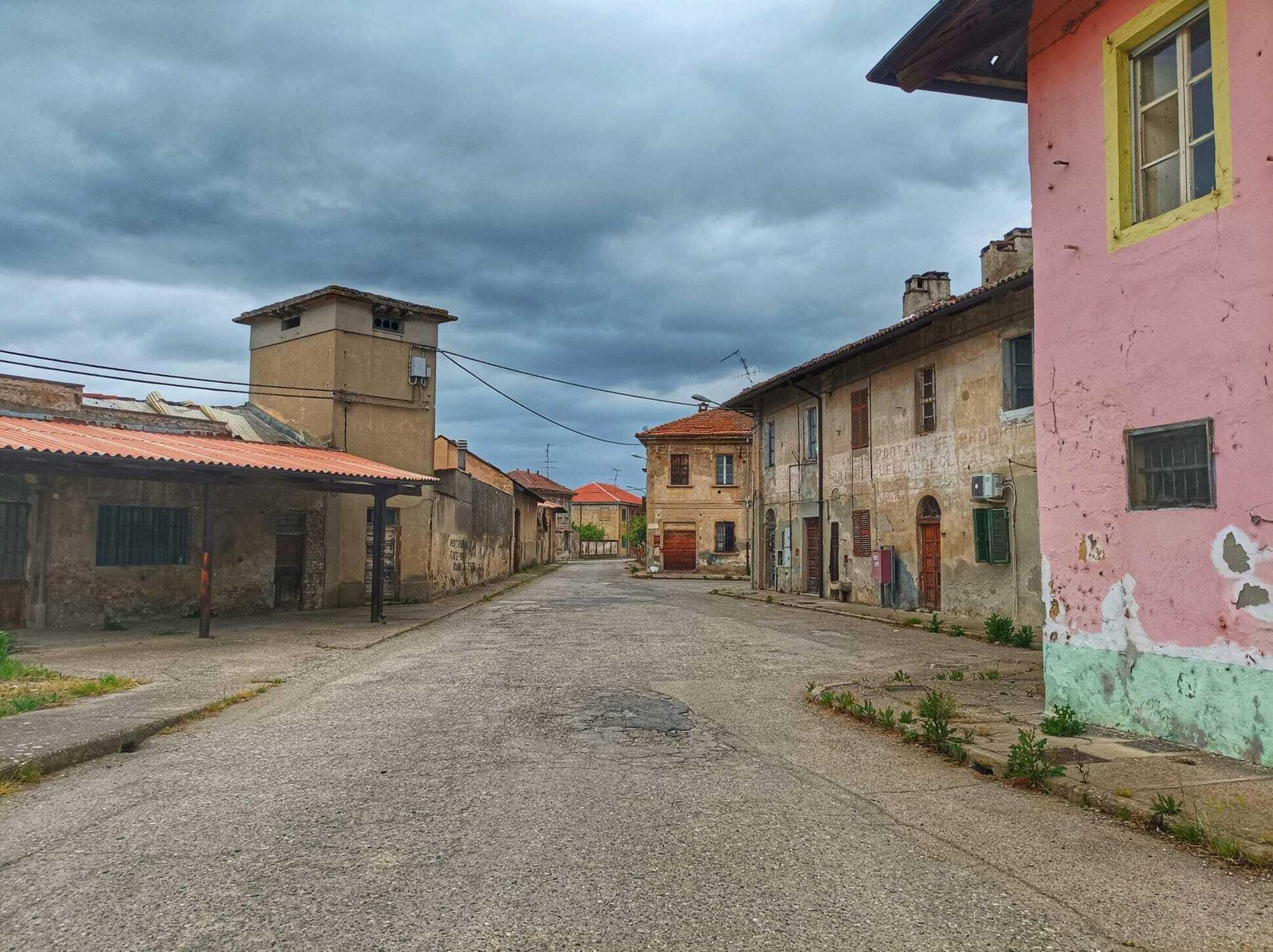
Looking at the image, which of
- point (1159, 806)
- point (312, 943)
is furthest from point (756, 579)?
point (312, 943)

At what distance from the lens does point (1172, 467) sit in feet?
21.0

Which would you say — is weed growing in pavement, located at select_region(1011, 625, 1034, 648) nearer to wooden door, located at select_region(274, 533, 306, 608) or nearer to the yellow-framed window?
the yellow-framed window

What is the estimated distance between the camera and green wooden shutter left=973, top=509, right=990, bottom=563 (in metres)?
15.9

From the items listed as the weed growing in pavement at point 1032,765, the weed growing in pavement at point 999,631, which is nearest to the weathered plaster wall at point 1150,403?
the weed growing in pavement at point 1032,765

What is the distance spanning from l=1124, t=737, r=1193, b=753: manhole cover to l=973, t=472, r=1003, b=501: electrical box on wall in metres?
9.73

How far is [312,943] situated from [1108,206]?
7307mm

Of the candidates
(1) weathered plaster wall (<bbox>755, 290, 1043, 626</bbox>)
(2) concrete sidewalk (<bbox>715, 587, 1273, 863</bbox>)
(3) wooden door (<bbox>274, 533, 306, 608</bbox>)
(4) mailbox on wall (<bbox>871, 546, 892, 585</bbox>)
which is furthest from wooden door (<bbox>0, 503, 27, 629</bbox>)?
(4) mailbox on wall (<bbox>871, 546, 892, 585</bbox>)

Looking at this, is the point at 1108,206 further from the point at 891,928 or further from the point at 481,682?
the point at 481,682

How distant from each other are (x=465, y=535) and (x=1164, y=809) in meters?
23.9

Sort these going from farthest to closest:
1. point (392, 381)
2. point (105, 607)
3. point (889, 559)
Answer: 1. point (392, 381)
2. point (889, 559)
3. point (105, 607)

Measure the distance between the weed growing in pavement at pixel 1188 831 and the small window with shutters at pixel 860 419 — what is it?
1687cm

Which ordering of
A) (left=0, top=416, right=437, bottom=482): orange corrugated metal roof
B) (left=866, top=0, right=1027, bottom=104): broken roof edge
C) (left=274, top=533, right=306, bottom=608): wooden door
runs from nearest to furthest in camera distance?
1. (left=866, top=0, right=1027, bottom=104): broken roof edge
2. (left=0, top=416, right=437, bottom=482): orange corrugated metal roof
3. (left=274, top=533, right=306, bottom=608): wooden door

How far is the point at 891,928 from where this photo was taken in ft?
10.7

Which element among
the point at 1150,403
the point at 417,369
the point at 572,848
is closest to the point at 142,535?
the point at 417,369
